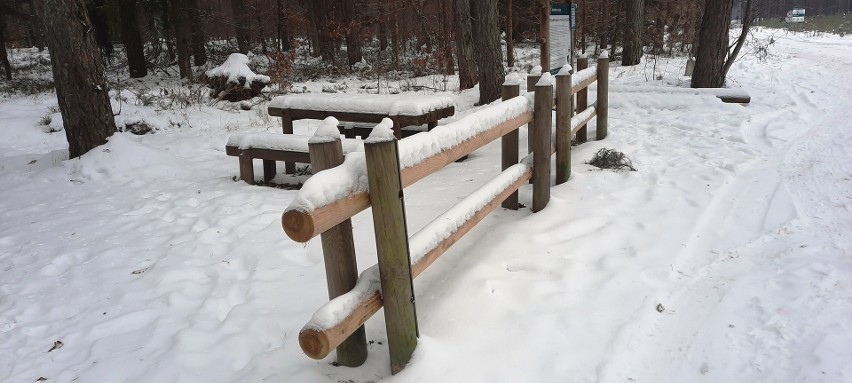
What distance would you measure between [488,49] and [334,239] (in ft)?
28.1

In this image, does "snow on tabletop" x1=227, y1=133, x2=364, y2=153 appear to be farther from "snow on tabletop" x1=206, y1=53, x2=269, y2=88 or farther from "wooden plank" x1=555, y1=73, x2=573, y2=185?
"snow on tabletop" x1=206, y1=53, x2=269, y2=88

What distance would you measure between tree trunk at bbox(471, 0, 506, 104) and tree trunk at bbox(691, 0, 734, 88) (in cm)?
357

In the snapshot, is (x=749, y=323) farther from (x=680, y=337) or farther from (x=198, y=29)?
(x=198, y=29)

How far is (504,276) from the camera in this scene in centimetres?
386

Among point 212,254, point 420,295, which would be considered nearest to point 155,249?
point 212,254

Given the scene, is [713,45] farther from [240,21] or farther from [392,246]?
[240,21]

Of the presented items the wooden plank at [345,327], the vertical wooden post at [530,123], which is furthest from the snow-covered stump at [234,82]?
the wooden plank at [345,327]

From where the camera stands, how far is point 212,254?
16.0 feet

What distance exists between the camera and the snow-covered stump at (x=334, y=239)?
2.64 meters

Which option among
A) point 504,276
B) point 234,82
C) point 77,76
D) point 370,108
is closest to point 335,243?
point 504,276

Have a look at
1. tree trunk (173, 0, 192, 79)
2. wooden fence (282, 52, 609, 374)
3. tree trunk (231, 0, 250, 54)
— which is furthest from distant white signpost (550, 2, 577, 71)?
tree trunk (231, 0, 250, 54)

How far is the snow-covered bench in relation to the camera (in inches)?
258

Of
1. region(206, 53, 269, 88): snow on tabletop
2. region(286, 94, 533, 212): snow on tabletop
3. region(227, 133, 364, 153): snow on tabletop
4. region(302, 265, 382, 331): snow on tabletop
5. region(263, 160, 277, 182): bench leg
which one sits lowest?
region(263, 160, 277, 182): bench leg

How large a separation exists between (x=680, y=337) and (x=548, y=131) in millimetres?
2267
